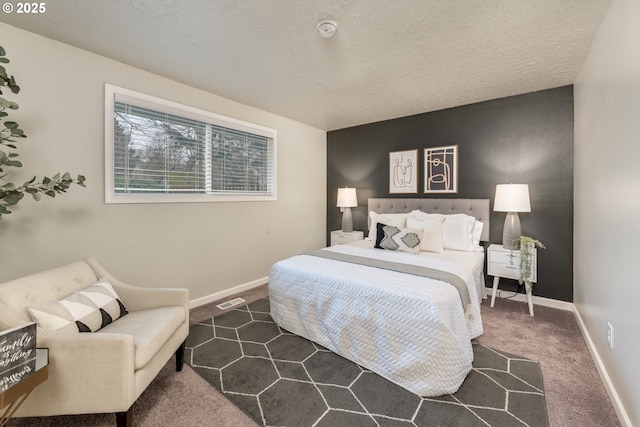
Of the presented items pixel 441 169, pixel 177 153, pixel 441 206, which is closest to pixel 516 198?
pixel 441 206

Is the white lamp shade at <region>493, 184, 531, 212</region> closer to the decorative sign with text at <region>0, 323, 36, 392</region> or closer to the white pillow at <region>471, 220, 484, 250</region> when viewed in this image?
the white pillow at <region>471, 220, 484, 250</region>

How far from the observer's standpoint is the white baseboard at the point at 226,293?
3.11 metres

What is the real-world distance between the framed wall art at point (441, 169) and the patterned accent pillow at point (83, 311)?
3.74 m

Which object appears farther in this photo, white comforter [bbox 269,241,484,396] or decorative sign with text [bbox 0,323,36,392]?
white comforter [bbox 269,241,484,396]

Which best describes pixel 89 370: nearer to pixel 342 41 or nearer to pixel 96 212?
pixel 96 212

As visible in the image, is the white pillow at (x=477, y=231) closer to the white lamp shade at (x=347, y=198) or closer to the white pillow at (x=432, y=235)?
the white pillow at (x=432, y=235)

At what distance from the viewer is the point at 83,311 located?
160cm

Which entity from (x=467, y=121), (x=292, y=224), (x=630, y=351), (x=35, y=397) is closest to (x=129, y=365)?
(x=35, y=397)

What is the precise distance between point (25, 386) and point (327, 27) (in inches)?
101

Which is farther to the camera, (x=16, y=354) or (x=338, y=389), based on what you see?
(x=338, y=389)

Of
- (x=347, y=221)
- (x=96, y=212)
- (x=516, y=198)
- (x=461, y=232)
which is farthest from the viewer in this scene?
(x=347, y=221)

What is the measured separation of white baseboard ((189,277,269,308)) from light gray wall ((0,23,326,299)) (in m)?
0.05

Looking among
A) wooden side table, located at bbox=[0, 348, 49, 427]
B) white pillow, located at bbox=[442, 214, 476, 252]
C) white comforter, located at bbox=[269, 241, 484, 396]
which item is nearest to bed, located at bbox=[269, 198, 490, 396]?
white comforter, located at bbox=[269, 241, 484, 396]

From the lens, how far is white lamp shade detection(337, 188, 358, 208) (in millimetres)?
4391
